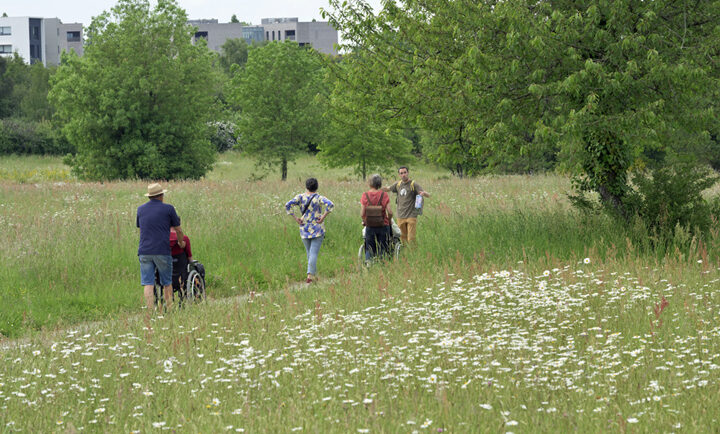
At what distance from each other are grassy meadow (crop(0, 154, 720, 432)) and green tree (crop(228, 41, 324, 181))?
29.1 m

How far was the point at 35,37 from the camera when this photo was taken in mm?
127688

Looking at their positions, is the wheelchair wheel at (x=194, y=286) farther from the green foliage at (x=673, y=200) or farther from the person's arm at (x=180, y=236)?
the green foliage at (x=673, y=200)

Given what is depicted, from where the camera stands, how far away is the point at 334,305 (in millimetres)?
8523

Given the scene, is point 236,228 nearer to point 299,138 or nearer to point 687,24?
point 687,24

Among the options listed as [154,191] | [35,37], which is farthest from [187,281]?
[35,37]

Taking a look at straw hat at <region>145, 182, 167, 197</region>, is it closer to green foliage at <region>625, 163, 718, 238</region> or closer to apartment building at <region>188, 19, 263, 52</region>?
green foliage at <region>625, 163, 718, 238</region>

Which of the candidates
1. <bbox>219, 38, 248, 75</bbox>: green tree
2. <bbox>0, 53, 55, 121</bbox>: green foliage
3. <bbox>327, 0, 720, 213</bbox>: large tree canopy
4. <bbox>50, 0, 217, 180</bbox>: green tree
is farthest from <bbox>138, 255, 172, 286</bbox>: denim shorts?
<bbox>219, 38, 248, 75</bbox>: green tree

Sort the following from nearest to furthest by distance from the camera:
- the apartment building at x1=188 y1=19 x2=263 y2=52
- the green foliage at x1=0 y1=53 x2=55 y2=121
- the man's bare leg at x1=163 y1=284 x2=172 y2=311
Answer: the man's bare leg at x1=163 y1=284 x2=172 y2=311, the green foliage at x1=0 y1=53 x2=55 y2=121, the apartment building at x1=188 y1=19 x2=263 y2=52

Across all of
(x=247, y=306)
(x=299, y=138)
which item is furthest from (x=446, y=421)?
(x=299, y=138)

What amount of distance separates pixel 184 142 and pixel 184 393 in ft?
124

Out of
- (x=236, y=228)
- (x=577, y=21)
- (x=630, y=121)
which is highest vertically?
(x=577, y=21)

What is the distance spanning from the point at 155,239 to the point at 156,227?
0.16 metres

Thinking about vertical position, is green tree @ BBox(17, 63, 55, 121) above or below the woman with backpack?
above

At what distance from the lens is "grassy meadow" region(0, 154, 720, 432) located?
4.64 metres
